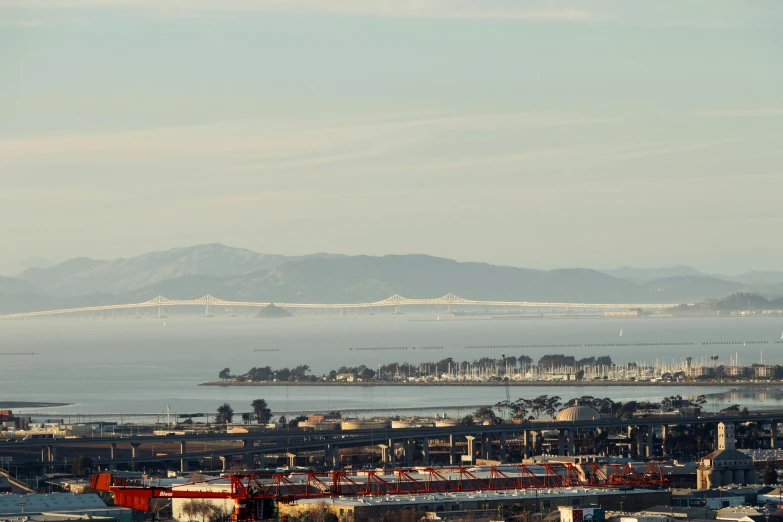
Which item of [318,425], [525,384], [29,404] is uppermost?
[525,384]

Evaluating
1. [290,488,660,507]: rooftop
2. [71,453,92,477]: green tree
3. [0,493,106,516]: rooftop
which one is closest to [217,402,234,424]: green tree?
[71,453,92,477]: green tree

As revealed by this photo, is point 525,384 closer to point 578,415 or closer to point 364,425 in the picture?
point 364,425

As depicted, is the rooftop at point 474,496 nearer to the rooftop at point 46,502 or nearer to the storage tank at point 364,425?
the rooftop at point 46,502

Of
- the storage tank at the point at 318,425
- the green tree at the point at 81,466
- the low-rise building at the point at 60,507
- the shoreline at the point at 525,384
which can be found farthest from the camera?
the shoreline at the point at 525,384

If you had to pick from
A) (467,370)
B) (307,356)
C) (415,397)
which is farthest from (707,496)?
(307,356)

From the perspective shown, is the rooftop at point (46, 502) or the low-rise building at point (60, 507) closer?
the low-rise building at point (60, 507)

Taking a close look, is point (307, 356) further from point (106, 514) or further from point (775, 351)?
point (106, 514)

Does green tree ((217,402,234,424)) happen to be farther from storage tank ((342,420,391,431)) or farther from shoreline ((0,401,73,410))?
shoreline ((0,401,73,410))

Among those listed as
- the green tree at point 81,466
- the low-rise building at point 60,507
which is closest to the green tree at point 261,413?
the green tree at point 81,466

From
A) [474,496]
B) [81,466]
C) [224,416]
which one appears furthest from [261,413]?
[474,496]
